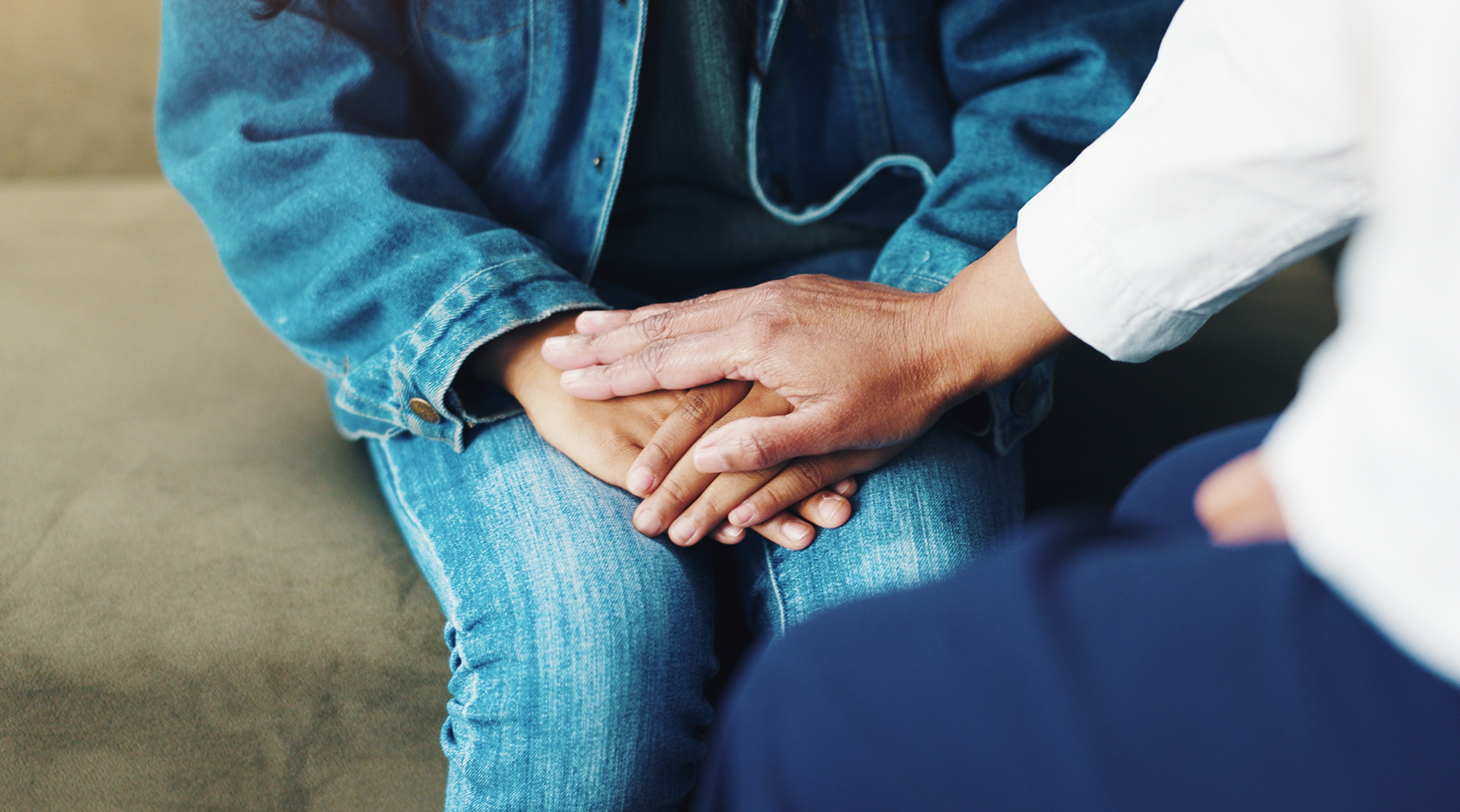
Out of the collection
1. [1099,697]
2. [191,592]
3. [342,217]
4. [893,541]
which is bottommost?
[191,592]

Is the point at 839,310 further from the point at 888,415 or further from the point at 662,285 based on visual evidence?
the point at 662,285

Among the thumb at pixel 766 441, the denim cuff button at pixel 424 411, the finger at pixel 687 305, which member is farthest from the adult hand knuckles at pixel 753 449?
the denim cuff button at pixel 424 411

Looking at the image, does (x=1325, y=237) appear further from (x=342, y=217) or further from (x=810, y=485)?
(x=342, y=217)

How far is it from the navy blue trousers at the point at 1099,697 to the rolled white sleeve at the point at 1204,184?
0.52 feet

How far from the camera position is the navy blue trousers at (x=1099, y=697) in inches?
8.9

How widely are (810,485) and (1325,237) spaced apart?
1.05 feet

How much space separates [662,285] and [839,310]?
0.25 metres

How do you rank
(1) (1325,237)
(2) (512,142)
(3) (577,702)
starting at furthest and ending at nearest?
(2) (512,142), (3) (577,702), (1) (1325,237)

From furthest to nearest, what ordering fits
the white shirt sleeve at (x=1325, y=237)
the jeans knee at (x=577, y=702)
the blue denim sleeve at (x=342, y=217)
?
the blue denim sleeve at (x=342, y=217)
the jeans knee at (x=577, y=702)
the white shirt sleeve at (x=1325, y=237)

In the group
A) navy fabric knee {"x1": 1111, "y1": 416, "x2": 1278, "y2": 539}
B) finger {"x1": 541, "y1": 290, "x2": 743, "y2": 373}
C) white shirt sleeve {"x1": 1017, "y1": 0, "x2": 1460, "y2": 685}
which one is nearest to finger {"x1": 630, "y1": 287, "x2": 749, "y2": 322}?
finger {"x1": 541, "y1": 290, "x2": 743, "y2": 373}

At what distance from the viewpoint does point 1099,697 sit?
0.82 feet

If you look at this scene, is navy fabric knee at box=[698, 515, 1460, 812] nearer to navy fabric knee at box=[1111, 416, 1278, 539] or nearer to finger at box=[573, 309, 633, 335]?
navy fabric knee at box=[1111, 416, 1278, 539]

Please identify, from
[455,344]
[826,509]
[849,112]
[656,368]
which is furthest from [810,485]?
[849,112]

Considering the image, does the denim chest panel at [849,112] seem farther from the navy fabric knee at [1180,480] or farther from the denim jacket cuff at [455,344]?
the navy fabric knee at [1180,480]
